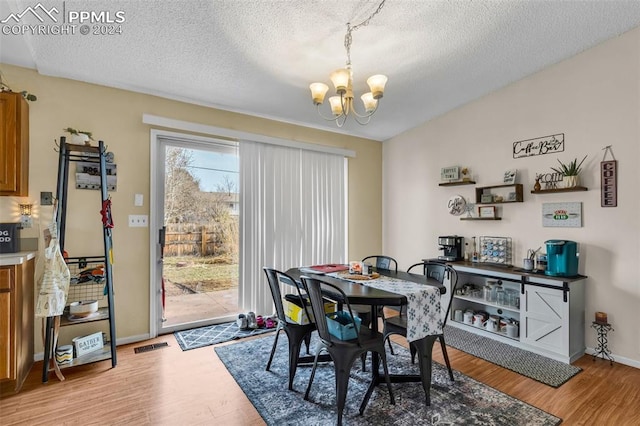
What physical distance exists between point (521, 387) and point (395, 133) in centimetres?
352

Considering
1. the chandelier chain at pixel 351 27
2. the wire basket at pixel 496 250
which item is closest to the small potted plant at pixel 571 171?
the wire basket at pixel 496 250

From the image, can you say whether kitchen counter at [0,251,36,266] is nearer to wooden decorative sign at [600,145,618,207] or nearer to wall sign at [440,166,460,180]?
wall sign at [440,166,460,180]

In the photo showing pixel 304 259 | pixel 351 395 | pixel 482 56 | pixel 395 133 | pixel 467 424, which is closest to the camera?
pixel 467 424

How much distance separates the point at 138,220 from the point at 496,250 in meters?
3.88

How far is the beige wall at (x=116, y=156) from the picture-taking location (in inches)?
106

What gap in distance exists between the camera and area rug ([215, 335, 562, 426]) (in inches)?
76.5

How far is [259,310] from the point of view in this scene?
12.2ft

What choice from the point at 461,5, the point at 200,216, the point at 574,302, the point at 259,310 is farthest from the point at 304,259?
the point at 461,5

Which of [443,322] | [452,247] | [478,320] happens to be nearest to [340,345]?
[443,322]

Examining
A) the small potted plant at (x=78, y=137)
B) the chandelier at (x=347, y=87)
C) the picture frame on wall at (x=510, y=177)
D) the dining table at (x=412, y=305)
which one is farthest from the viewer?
the picture frame on wall at (x=510, y=177)

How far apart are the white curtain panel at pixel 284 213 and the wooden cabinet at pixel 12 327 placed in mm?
1843

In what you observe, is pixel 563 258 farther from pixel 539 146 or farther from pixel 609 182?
pixel 539 146

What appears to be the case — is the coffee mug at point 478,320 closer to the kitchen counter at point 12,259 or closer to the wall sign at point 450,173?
the wall sign at point 450,173

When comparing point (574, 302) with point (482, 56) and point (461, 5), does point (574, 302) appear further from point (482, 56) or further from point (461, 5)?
point (461, 5)
